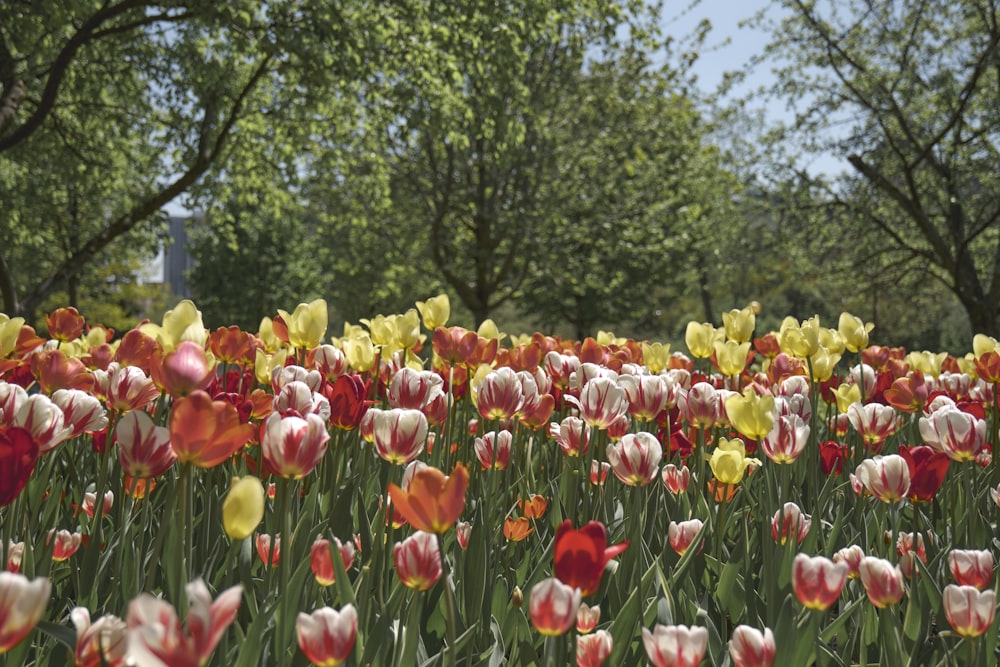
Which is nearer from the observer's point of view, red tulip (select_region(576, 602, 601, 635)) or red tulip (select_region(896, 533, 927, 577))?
red tulip (select_region(576, 602, 601, 635))

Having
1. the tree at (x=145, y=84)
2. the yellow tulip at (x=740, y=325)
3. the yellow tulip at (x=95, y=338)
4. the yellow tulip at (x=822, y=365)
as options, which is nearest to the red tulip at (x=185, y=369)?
Answer: the yellow tulip at (x=822, y=365)

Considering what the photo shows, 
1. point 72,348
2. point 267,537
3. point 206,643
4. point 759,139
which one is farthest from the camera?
point 759,139

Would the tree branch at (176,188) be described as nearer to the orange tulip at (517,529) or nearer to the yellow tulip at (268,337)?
the yellow tulip at (268,337)

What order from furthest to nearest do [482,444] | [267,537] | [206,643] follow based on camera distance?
[482,444] < [267,537] < [206,643]

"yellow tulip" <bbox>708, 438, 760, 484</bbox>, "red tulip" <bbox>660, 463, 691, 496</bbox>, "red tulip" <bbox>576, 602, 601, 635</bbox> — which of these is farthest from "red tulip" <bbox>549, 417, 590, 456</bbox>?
"red tulip" <bbox>576, 602, 601, 635</bbox>

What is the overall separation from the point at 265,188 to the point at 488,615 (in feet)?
41.0

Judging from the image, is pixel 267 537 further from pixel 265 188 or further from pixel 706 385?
pixel 265 188

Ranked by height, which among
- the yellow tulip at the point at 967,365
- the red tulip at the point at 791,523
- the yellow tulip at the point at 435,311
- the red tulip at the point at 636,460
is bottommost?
the red tulip at the point at 791,523

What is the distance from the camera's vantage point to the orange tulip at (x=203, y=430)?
1.01 metres

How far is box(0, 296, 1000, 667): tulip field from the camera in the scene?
100 cm

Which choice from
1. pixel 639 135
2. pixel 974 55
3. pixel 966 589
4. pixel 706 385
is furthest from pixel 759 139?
pixel 966 589

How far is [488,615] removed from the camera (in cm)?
143

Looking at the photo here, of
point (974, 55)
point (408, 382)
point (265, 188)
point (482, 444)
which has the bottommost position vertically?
point (482, 444)

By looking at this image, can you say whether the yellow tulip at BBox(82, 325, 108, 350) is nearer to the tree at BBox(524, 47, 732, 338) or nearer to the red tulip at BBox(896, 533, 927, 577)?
the red tulip at BBox(896, 533, 927, 577)
